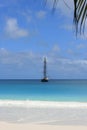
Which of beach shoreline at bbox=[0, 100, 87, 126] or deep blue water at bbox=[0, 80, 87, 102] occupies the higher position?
deep blue water at bbox=[0, 80, 87, 102]

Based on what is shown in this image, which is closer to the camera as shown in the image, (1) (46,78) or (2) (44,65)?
(2) (44,65)

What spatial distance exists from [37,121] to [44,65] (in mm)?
38310

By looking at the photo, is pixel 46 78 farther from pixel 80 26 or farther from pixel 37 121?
pixel 80 26

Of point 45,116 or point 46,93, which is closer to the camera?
point 45,116

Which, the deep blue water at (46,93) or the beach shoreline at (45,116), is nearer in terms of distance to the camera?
A: the beach shoreline at (45,116)

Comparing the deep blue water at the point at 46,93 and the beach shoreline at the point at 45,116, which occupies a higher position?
the deep blue water at the point at 46,93

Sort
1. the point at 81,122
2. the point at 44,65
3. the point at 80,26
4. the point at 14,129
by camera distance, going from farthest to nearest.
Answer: the point at 44,65, the point at 81,122, the point at 14,129, the point at 80,26

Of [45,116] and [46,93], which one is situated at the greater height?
[46,93]

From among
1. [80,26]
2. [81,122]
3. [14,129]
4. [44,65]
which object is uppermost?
[44,65]

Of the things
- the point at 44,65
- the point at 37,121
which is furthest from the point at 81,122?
the point at 44,65

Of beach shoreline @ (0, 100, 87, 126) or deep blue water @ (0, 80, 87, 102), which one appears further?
deep blue water @ (0, 80, 87, 102)

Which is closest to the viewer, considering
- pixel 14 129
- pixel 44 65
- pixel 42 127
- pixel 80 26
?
pixel 80 26

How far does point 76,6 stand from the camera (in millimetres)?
907

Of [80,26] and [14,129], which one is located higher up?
[14,129]
